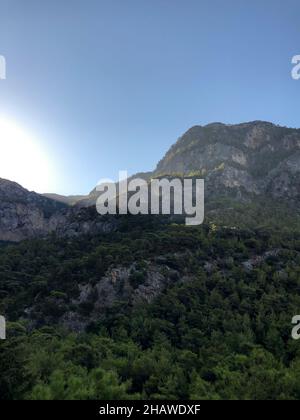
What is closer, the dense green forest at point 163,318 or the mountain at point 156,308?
the dense green forest at point 163,318

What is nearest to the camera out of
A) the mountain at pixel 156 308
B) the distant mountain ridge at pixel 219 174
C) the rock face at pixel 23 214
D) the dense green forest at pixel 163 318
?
the dense green forest at pixel 163 318

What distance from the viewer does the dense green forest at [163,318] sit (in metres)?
32.5

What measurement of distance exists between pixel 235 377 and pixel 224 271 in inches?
1351

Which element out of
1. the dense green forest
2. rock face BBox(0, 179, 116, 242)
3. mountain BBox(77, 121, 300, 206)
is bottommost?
the dense green forest

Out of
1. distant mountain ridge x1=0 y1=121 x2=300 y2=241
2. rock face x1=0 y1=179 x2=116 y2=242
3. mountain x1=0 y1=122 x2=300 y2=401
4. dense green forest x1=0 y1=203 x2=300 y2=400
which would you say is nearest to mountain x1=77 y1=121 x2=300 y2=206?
distant mountain ridge x1=0 y1=121 x2=300 y2=241

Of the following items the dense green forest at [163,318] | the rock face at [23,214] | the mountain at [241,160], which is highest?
the mountain at [241,160]

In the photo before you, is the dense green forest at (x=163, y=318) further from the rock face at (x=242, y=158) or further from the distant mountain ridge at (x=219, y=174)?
the rock face at (x=242, y=158)

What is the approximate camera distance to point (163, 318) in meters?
53.6

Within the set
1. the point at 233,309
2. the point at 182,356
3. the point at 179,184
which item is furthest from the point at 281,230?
the point at 182,356

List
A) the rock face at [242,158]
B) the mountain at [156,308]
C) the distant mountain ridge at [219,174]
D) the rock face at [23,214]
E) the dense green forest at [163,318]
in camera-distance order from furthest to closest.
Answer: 1. the rock face at [23,214]
2. the rock face at [242,158]
3. the distant mountain ridge at [219,174]
4. the mountain at [156,308]
5. the dense green forest at [163,318]

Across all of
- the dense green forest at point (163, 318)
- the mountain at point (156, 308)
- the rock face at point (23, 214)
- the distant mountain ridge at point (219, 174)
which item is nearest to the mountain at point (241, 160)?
the distant mountain ridge at point (219, 174)

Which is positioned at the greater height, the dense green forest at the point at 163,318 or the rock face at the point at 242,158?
the rock face at the point at 242,158

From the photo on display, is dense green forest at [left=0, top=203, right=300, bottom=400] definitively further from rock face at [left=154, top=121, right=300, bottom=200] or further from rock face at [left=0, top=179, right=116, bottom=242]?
rock face at [left=0, top=179, right=116, bottom=242]

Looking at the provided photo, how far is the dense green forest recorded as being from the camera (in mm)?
32531
